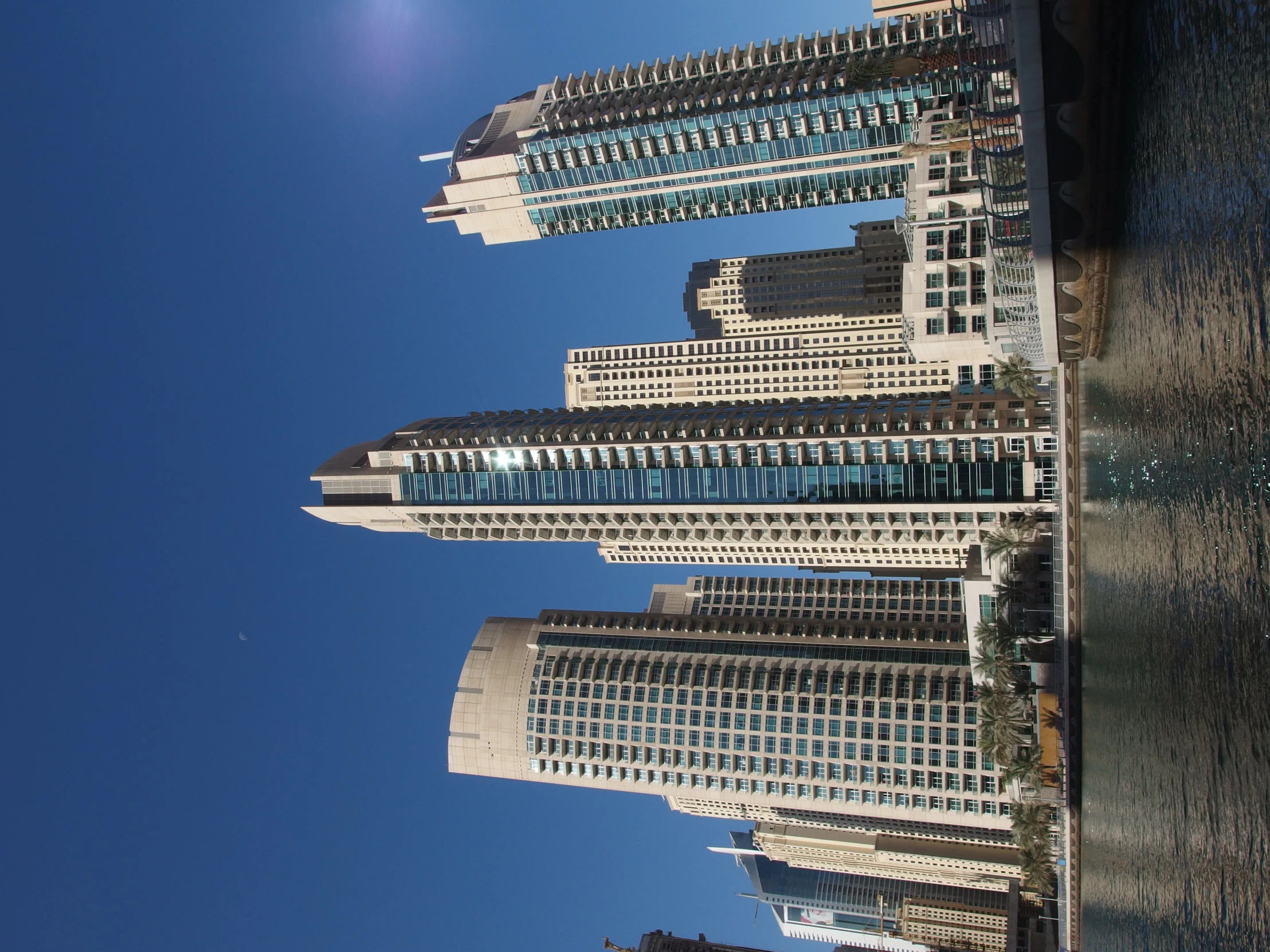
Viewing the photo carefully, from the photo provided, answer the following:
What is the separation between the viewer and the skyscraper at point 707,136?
112 m

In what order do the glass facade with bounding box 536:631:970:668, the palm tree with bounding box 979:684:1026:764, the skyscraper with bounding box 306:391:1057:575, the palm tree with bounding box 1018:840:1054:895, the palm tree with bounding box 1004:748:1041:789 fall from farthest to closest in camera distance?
1. the glass facade with bounding box 536:631:970:668
2. the skyscraper with bounding box 306:391:1057:575
3. the palm tree with bounding box 1018:840:1054:895
4. the palm tree with bounding box 979:684:1026:764
5. the palm tree with bounding box 1004:748:1041:789

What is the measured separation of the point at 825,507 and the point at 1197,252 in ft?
254

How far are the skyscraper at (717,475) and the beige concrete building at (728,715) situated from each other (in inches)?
712

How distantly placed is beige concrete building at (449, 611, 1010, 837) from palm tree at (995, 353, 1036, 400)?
47.8 m

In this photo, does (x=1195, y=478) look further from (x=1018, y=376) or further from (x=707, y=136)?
(x=707, y=136)

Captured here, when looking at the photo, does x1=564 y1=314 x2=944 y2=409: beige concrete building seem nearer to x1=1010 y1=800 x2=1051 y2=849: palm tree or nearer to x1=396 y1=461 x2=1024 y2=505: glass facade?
x1=396 y1=461 x2=1024 y2=505: glass facade

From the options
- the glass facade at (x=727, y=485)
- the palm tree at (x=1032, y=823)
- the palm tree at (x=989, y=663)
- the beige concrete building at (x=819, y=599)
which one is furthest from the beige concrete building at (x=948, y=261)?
the beige concrete building at (x=819, y=599)

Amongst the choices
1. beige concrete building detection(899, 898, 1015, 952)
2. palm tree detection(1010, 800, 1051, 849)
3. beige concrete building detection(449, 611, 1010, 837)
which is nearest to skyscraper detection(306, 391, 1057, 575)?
beige concrete building detection(449, 611, 1010, 837)

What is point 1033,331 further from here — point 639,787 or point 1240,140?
point 639,787

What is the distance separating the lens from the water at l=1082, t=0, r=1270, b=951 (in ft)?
66.3

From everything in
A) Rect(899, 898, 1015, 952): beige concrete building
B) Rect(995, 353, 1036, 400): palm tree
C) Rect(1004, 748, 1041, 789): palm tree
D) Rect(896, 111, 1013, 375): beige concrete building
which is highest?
Rect(896, 111, 1013, 375): beige concrete building

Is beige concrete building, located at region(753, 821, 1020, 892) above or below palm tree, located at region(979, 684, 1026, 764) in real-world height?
below

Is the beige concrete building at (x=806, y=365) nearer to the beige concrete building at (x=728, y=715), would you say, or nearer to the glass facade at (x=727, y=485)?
the beige concrete building at (x=728, y=715)

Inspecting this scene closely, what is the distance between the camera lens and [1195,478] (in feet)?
79.7
